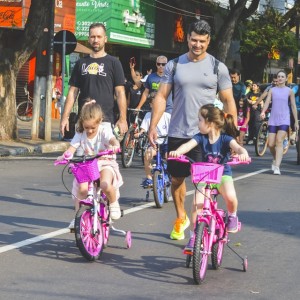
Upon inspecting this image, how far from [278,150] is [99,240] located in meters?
8.23

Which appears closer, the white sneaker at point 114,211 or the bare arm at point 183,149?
the bare arm at point 183,149

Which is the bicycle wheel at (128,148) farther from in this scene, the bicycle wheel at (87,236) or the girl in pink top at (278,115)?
the bicycle wheel at (87,236)

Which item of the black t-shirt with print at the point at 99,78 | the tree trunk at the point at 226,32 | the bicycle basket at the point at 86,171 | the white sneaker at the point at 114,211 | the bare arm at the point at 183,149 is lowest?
the white sneaker at the point at 114,211

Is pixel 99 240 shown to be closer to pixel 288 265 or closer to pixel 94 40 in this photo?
pixel 288 265

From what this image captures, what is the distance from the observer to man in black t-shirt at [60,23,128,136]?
893 centimetres

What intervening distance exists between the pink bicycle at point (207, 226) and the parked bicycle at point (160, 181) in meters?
3.45

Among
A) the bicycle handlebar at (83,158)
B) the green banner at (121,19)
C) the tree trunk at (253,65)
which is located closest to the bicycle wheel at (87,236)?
the bicycle handlebar at (83,158)

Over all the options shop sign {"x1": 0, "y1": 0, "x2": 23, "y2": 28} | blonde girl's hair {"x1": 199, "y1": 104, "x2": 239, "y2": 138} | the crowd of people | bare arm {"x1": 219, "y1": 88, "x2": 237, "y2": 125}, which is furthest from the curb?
blonde girl's hair {"x1": 199, "y1": 104, "x2": 239, "y2": 138}

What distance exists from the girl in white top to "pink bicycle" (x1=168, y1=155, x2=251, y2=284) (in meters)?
1.03

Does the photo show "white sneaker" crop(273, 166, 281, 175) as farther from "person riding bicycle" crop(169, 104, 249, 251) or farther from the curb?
"person riding bicycle" crop(169, 104, 249, 251)

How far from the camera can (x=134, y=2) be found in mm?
31859

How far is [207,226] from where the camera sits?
6.86m

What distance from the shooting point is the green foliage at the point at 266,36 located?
38000 mm

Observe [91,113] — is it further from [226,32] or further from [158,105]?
[226,32]
